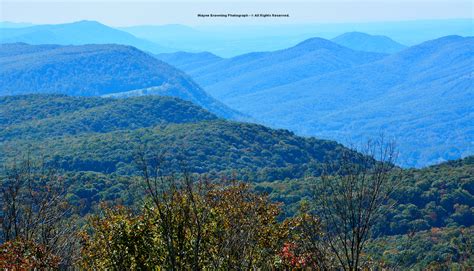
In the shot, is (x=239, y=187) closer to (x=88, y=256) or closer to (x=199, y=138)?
(x=88, y=256)

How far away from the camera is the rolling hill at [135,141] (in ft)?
304

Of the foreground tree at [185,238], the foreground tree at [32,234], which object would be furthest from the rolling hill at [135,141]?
the foreground tree at [185,238]

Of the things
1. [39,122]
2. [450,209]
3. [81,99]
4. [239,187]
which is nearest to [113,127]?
[39,122]

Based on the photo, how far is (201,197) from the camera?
15.7 metres

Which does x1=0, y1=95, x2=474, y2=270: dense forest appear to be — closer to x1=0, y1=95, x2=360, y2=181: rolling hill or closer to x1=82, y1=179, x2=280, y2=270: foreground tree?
x1=82, y1=179, x2=280, y2=270: foreground tree

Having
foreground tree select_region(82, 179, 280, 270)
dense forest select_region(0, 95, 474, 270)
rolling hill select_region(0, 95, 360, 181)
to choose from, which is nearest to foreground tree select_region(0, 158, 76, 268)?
dense forest select_region(0, 95, 474, 270)

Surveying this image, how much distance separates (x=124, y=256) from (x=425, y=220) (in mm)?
43912

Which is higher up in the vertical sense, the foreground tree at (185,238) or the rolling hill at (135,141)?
the foreground tree at (185,238)

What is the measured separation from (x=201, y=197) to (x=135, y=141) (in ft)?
296

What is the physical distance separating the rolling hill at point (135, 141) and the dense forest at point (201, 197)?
33cm

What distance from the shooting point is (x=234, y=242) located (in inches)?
535

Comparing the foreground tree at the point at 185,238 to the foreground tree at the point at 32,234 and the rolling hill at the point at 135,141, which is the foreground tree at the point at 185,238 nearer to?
the foreground tree at the point at 32,234

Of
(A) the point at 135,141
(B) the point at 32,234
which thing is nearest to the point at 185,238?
(B) the point at 32,234

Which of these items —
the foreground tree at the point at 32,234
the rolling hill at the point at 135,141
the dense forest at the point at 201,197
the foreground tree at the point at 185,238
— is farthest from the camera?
the rolling hill at the point at 135,141
